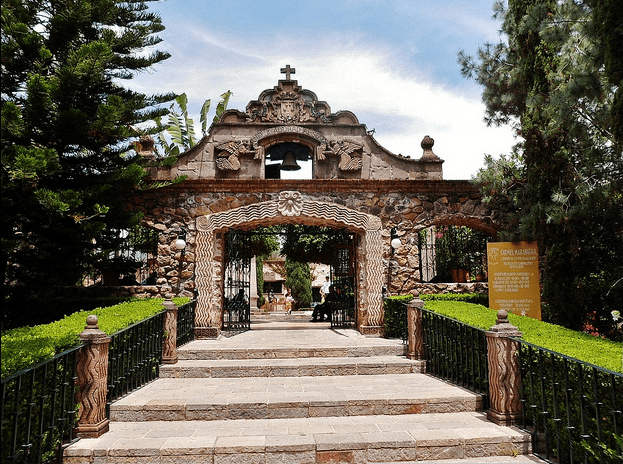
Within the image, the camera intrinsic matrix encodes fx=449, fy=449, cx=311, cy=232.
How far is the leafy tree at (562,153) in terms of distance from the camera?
18.5ft

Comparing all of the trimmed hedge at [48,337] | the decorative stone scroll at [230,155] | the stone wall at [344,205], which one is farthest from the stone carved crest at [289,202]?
the trimmed hedge at [48,337]

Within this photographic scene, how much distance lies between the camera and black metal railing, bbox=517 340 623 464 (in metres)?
3.10

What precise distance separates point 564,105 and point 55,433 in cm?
649

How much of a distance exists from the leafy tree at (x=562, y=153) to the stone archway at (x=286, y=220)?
247cm

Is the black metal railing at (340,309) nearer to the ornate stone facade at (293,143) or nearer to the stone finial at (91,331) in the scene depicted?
the ornate stone facade at (293,143)

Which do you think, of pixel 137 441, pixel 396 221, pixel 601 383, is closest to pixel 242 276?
pixel 396 221

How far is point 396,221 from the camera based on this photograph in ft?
30.5

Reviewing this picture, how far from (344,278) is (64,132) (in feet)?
20.4

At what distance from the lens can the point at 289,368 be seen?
614 centimetres

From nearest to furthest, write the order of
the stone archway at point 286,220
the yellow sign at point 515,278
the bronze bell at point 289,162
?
the yellow sign at point 515,278 < the stone archway at point 286,220 < the bronze bell at point 289,162

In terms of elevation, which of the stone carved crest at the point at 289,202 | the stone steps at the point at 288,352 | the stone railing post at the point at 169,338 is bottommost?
the stone steps at the point at 288,352

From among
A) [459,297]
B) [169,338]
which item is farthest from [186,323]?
[459,297]

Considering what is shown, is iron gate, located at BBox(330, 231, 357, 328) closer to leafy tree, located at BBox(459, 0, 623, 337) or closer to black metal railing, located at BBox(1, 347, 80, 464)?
leafy tree, located at BBox(459, 0, 623, 337)

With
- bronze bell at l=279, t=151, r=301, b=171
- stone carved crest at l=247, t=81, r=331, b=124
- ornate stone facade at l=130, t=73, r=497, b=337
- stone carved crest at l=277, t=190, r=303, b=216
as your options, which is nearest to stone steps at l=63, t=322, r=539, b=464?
ornate stone facade at l=130, t=73, r=497, b=337
